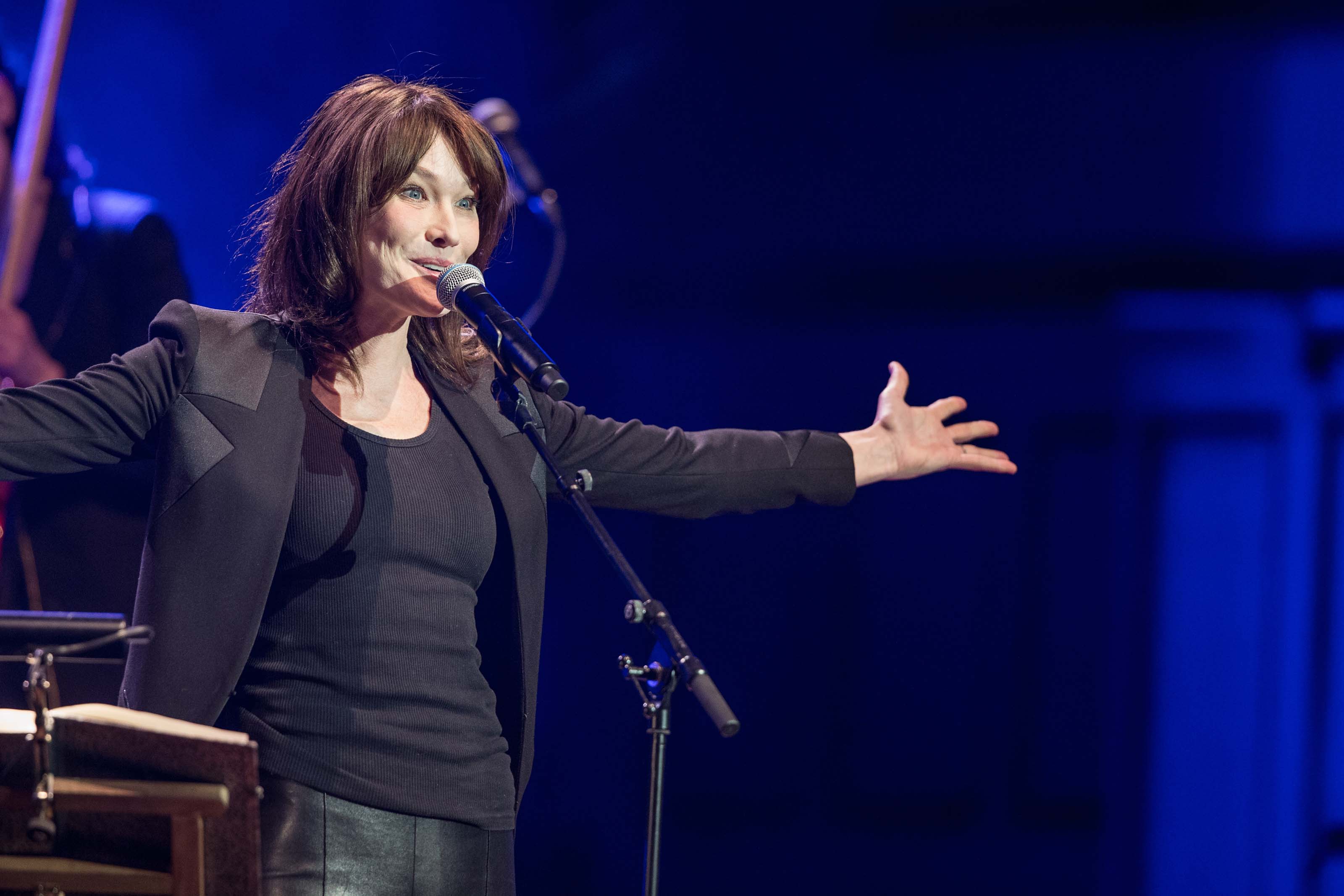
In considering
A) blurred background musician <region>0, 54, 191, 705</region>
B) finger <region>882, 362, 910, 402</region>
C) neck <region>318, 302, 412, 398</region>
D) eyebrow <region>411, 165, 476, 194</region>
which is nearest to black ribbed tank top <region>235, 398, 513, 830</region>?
neck <region>318, 302, 412, 398</region>

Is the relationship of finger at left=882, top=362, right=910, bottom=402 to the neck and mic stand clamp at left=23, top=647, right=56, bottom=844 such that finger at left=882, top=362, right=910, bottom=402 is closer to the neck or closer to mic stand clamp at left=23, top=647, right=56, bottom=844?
the neck

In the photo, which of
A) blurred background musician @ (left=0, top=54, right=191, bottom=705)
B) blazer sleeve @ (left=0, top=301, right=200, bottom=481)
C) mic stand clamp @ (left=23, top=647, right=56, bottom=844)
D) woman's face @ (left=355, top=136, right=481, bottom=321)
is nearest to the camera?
mic stand clamp @ (left=23, top=647, right=56, bottom=844)

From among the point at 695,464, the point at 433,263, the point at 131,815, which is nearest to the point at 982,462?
the point at 695,464

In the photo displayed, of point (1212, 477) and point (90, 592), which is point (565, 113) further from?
point (1212, 477)

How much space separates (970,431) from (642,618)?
1.01m

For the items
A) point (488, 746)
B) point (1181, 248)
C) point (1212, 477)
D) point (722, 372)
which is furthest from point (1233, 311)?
point (488, 746)

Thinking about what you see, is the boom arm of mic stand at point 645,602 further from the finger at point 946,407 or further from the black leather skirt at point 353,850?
the finger at point 946,407

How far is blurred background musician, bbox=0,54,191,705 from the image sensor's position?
8.47 feet

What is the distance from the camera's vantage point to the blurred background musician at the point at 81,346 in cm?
258

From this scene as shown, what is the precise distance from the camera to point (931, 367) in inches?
114

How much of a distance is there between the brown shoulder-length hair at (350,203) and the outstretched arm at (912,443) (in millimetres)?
709

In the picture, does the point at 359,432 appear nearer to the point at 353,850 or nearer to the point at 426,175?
the point at 426,175

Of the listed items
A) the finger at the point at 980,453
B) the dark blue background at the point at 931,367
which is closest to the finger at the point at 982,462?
the finger at the point at 980,453

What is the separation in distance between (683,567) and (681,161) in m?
0.98
